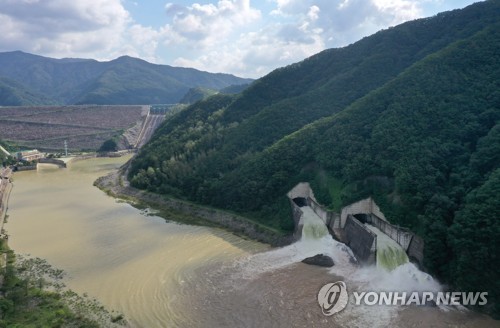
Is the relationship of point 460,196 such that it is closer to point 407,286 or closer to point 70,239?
point 407,286

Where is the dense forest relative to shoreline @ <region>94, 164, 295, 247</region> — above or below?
above

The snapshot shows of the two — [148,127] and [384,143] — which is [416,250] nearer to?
[384,143]

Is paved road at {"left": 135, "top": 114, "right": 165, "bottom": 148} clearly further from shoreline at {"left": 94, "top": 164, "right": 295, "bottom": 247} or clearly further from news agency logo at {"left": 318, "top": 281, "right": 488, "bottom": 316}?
news agency logo at {"left": 318, "top": 281, "right": 488, "bottom": 316}

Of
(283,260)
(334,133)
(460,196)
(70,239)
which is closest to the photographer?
(460,196)

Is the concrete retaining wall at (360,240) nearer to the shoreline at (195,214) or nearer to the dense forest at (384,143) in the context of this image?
the dense forest at (384,143)

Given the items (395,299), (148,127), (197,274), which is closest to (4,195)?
(197,274)

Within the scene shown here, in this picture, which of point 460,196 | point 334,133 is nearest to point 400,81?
point 334,133

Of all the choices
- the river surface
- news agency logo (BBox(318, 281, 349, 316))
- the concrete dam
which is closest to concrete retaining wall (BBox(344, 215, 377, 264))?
the concrete dam
